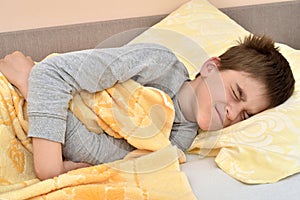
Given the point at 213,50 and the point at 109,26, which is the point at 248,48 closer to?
the point at 213,50

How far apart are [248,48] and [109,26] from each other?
0.64 meters

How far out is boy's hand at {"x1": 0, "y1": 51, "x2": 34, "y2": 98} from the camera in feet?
3.79

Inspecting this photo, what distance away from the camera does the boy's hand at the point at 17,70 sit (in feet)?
3.79

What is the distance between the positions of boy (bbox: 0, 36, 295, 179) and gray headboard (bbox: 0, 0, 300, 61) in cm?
38

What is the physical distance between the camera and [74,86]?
1.11m

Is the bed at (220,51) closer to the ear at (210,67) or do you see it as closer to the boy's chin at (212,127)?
the boy's chin at (212,127)

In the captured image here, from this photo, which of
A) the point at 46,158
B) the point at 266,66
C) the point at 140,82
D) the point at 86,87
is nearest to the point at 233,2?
the point at 266,66

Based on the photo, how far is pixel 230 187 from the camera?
3.50 ft

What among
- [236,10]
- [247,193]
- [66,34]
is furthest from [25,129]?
[236,10]

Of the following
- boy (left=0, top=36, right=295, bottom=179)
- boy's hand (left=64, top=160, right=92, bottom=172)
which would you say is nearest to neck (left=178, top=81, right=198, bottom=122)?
boy (left=0, top=36, right=295, bottom=179)

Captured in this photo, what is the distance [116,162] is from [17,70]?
1.16ft

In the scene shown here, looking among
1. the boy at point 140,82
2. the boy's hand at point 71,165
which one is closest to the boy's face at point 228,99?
the boy at point 140,82

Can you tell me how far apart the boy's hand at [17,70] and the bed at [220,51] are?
351mm

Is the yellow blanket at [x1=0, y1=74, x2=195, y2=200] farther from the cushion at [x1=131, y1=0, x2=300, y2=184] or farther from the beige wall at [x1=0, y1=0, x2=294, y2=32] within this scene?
the beige wall at [x1=0, y1=0, x2=294, y2=32]
